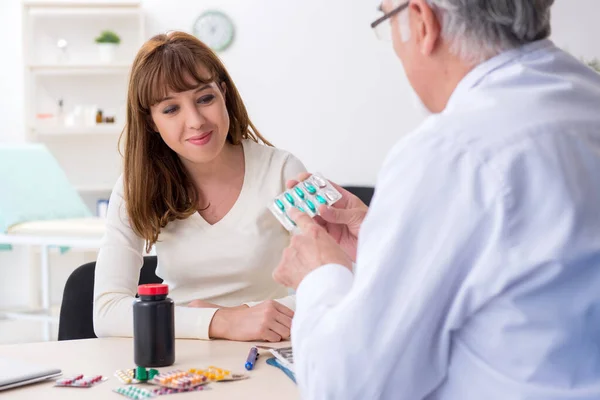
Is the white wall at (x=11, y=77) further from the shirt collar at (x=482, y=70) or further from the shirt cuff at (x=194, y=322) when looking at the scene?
the shirt collar at (x=482, y=70)

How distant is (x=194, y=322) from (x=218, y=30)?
4.81 m

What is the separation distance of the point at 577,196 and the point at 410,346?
23cm

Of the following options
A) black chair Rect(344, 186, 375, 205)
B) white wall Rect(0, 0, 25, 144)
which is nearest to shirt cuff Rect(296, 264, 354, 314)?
black chair Rect(344, 186, 375, 205)

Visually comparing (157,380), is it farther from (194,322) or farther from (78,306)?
(78,306)

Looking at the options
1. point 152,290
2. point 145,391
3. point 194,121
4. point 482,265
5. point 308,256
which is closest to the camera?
point 482,265

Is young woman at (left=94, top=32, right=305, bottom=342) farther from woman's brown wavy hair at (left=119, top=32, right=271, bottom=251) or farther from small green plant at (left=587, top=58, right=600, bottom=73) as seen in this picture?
small green plant at (left=587, top=58, right=600, bottom=73)

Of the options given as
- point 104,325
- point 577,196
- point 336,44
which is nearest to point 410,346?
point 577,196

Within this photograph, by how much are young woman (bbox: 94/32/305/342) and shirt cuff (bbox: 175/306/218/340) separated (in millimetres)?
226

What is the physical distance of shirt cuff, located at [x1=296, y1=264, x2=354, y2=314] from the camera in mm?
990

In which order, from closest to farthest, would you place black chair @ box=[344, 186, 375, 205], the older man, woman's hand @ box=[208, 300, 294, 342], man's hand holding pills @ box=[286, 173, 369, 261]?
the older man
man's hand holding pills @ box=[286, 173, 369, 261]
woman's hand @ box=[208, 300, 294, 342]
black chair @ box=[344, 186, 375, 205]

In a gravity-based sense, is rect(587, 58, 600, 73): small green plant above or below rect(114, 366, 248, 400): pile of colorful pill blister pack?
above

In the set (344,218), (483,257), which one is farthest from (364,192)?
(483,257)

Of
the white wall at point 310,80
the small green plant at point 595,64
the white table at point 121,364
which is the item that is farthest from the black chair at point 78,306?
the white wall at point 310,80

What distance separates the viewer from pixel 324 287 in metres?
1.01
